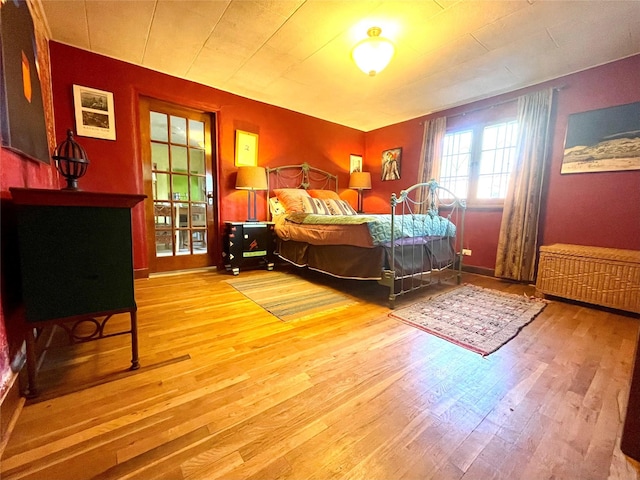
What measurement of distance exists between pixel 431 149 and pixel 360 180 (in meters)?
1.23

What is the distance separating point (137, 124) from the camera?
2924 millimetres

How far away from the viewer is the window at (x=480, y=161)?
130 inches

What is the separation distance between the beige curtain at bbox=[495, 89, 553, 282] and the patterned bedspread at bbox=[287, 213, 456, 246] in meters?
0.75

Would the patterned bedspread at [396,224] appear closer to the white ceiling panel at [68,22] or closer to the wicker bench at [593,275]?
the wicker bench at [593,275]

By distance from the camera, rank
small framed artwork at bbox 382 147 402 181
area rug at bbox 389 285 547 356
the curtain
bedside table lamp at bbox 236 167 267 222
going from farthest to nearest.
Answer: small framed artwork at bbox 382 147 402 181, the curtain, bedside table lamp at bbox 236 167 267 222, area rug at bbox 389 285 547 356

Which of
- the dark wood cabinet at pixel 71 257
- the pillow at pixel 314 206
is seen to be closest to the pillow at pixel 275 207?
the pillow at pixel 314 206

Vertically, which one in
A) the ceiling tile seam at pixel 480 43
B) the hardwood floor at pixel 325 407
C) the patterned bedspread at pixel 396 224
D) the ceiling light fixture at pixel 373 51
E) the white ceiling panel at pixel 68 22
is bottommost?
the hardwood floor at pixel 325 407

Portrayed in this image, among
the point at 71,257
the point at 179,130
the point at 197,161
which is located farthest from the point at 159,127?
the point at 71,257

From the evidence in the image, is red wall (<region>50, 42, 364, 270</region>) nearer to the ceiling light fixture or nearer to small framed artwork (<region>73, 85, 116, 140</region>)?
small framed artwork (<region>73, 85, 116, 140</region>)

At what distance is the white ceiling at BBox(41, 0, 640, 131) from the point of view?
1.93 meters

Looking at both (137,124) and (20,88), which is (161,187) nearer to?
(137,124)

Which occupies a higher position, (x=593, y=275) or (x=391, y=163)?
(x=391, y=163)

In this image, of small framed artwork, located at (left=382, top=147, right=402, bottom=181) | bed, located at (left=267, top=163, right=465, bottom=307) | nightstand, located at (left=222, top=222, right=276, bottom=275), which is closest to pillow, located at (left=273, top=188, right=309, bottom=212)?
bed, located at (left=267, top=163, right=465, bottom=307)

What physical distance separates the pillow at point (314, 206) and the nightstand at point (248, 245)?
52 centimetres
